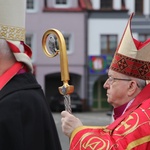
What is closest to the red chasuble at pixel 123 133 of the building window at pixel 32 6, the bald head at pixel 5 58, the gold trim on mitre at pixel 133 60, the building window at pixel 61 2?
the gold trim on mitre at pixel 133 60

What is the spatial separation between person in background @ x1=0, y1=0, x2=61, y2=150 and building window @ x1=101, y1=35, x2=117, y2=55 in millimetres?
30951

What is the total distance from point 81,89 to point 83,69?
1.17 meters

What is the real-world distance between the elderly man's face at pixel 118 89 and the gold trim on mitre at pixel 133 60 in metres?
0.04

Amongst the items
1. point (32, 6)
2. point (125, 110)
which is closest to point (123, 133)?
point (125, 110)

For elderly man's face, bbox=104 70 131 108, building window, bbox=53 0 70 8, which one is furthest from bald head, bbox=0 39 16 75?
building window, bbox=53 0 70 8

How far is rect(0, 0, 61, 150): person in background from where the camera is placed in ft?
9.65

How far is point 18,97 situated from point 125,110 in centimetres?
79

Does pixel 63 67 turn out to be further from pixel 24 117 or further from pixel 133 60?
pixel 24 117

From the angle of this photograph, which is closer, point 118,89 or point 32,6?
point 118,89

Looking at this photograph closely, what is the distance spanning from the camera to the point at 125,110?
3.53 metres

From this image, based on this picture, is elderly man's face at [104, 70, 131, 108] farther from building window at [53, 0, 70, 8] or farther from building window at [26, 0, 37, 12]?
building window at [53, 0, 70, 8]

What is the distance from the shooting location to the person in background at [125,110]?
10.7 ft

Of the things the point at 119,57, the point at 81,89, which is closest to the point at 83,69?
the point at 81,89

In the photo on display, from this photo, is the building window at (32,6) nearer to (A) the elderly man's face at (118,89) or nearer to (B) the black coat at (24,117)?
(A) the elderly man's face at (118,89)
